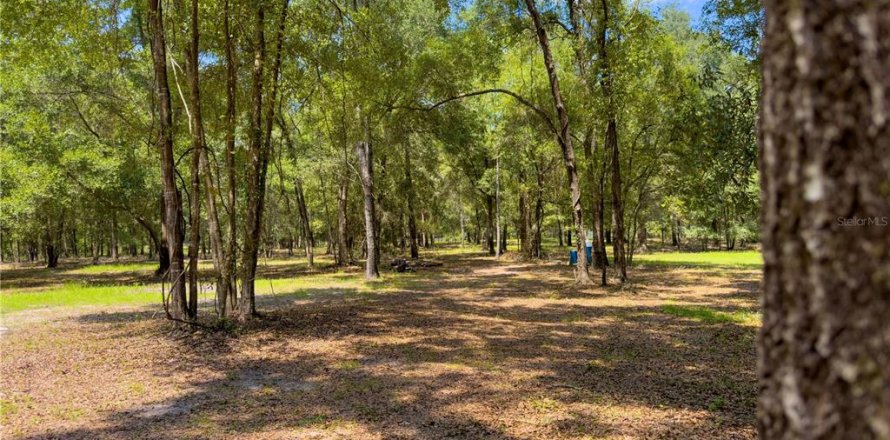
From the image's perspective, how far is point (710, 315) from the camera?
9664mm

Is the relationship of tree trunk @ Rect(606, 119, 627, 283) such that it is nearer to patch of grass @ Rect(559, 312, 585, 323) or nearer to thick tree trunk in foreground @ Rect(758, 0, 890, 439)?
patch of grass @ Rect(559, 312, 585, 323)

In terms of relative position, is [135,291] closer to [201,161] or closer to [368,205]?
[368,205]

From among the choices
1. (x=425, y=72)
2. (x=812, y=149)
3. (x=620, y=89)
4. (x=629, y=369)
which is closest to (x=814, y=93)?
(x=812, y=149)

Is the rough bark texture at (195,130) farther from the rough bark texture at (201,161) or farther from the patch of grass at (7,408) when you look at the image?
the patch of grass at (7,408)

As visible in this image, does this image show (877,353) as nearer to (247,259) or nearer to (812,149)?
(812,149)

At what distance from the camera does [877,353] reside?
98 centimetres

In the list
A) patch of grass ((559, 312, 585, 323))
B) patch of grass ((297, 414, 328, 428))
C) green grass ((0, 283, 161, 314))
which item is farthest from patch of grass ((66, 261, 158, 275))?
patch of grass ((297, 414, 328, 428))

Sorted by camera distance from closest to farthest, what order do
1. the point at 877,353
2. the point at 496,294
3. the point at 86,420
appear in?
the point at 877,353, the point at 86,420, the point at 496,294

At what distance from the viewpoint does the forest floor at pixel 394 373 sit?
4.42 m

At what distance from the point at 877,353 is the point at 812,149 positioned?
413mm

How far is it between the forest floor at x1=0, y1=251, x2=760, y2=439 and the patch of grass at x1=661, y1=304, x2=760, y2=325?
8 centimetres

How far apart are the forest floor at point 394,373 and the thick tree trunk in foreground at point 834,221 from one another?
332cm

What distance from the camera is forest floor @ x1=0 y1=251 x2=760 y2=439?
14.5 ft

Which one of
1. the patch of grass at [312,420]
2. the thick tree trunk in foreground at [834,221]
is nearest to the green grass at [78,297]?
the patch of grass at [312,420]
